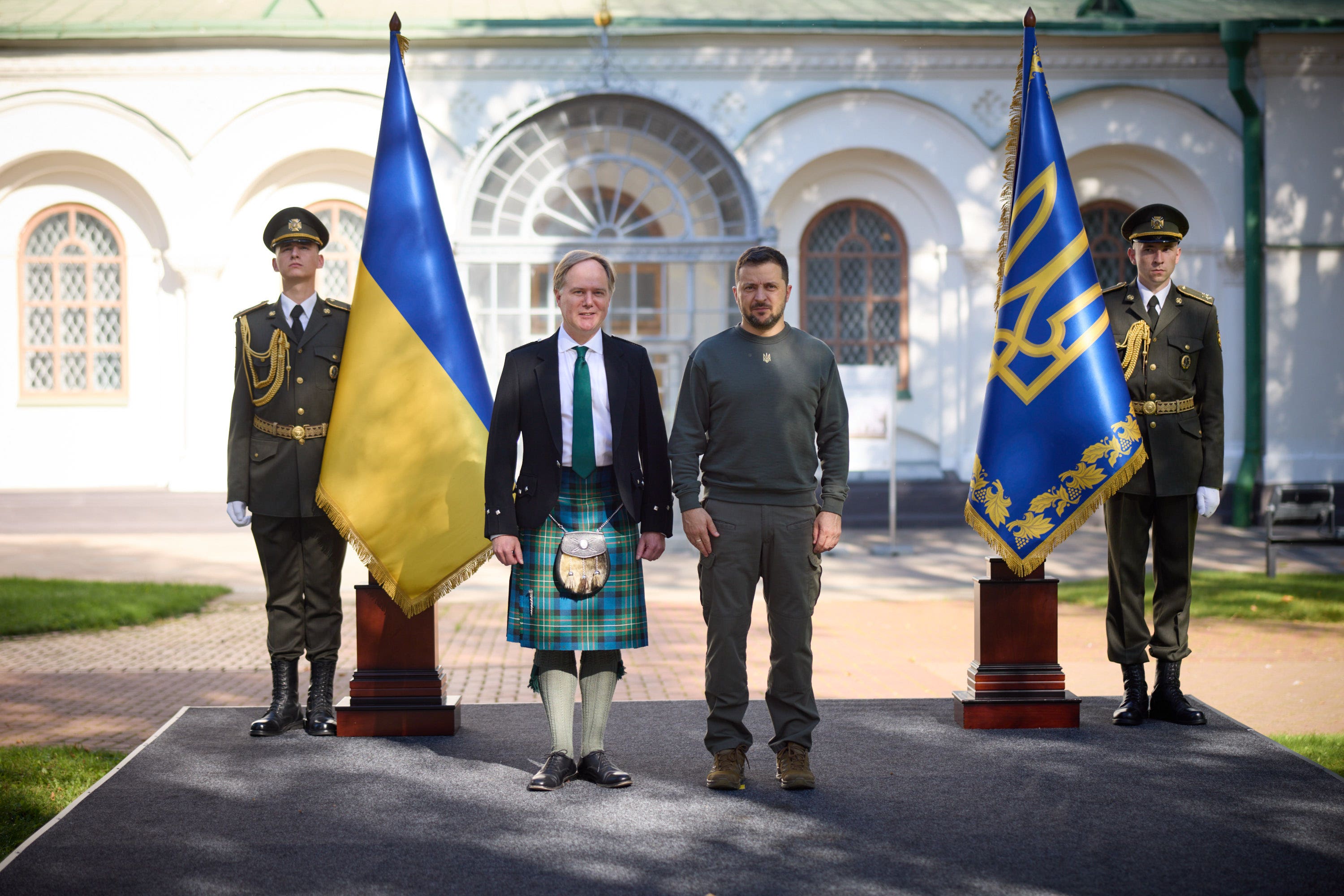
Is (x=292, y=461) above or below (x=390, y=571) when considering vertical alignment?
above

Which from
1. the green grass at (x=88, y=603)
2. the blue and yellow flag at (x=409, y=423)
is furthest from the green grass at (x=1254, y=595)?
the green grass at (x=88, y=603)

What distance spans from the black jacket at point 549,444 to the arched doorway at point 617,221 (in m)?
10.5

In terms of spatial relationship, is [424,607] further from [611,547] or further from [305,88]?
[305,88]

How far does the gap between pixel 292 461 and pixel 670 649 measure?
364cm

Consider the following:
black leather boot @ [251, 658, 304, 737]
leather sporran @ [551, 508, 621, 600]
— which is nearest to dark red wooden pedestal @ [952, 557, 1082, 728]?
Answer: leather sporran @ [551, 508, 621, 600]

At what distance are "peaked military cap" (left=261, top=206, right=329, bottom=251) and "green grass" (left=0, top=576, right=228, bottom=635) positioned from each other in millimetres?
5005

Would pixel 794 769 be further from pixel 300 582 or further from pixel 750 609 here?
pixel 300 582

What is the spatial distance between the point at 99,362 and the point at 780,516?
45.8 ft

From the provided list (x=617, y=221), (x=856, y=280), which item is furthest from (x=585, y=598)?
(x=856, y=280)

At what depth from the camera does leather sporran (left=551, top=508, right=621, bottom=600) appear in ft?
16.0

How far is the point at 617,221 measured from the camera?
1590cm

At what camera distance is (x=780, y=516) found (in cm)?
491

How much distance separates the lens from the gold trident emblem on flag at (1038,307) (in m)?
5.71

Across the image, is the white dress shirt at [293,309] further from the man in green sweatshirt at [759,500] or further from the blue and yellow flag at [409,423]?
the man in green sweatshirt at [759,500]
